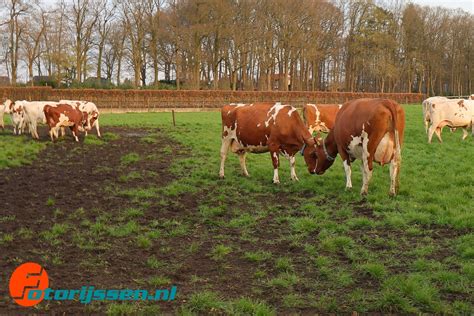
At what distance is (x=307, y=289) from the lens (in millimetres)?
5070

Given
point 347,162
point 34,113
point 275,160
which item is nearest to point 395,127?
point 347,162

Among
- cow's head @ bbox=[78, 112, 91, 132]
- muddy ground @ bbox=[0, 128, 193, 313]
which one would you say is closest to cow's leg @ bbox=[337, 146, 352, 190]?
muddy ground @ bbox=[0, 128, 193, 313]

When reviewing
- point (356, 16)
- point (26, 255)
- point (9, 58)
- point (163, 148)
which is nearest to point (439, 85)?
point (356, 16)

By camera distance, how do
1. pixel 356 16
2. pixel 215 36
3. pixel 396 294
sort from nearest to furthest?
pixel 396 294 → pixel 215 36 → pixel 356 16

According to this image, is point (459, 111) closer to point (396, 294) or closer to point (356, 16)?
point (396, 294)

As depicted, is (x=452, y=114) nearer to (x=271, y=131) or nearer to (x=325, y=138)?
(x=325, y=138)

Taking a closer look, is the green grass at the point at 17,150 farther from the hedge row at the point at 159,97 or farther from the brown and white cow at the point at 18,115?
the hedge row at the point at 159,97

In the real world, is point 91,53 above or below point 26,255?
above

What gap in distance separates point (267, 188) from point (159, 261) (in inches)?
182

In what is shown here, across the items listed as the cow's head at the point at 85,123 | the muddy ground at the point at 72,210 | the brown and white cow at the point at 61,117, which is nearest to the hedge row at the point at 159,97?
the cow's head at the point at 85,123

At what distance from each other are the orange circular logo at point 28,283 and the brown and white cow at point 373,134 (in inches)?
237

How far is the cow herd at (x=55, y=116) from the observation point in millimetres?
17844

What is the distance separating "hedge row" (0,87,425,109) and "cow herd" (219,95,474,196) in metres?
33.8
